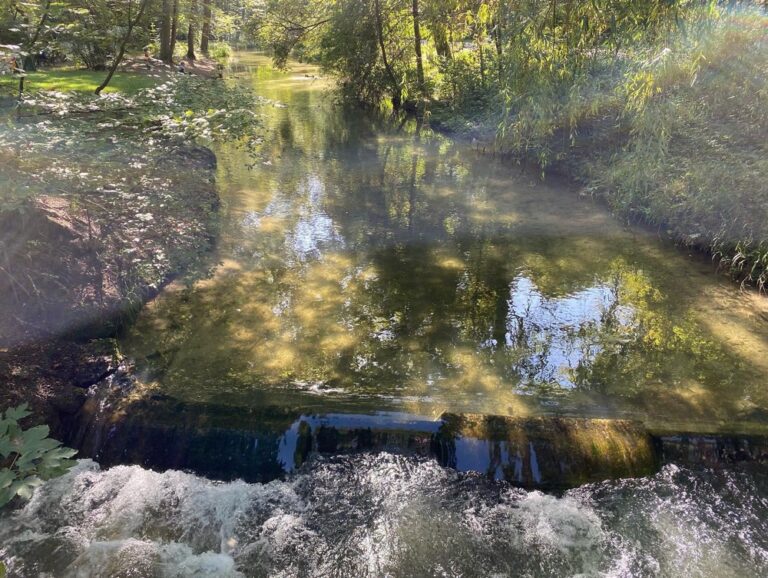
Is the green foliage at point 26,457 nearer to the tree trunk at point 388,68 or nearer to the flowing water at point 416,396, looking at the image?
the flowing water at point 416,396

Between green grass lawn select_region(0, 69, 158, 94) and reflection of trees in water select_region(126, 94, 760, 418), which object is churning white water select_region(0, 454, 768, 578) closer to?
reflection of trees in water select_region(126, 94, 760, 418)

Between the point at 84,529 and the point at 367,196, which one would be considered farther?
the point at 367,196

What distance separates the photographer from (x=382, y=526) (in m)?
3.10

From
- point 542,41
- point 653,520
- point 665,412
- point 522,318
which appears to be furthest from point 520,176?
point 653,520

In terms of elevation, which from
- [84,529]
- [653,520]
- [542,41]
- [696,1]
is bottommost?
[84,529]

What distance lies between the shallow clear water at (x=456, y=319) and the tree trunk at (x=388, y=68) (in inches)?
332

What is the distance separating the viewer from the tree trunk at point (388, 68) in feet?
48.9

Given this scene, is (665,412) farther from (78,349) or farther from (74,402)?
(78,349)

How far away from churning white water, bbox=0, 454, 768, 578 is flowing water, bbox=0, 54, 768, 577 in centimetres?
1

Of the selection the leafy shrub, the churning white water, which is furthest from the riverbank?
the leafy shrub

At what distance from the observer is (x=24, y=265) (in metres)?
4.49

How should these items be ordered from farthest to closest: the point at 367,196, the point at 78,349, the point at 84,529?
the point at 367,196, the point at 78,349, the point at 84,529

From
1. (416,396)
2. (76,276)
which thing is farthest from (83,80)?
(416,396)

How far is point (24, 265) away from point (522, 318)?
4529 mm
